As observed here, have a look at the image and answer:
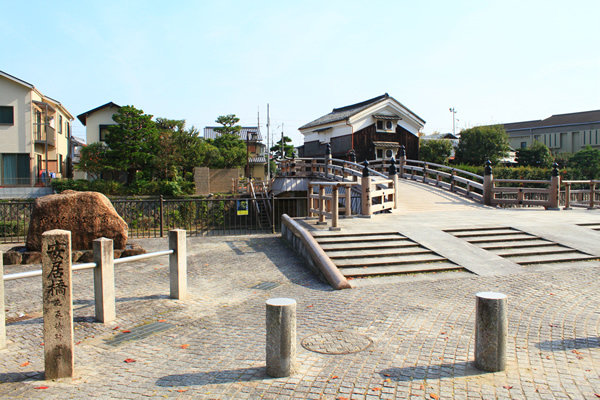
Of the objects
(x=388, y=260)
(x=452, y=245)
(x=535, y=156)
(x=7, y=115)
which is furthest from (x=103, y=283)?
(x=535, y=156)

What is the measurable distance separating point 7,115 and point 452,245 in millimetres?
33056

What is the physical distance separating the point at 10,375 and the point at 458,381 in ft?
15.5

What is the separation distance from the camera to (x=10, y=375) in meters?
4.67

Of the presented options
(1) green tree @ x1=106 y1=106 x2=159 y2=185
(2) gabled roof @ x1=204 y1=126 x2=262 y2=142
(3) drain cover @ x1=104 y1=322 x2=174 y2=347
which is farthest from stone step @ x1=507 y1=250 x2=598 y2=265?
(2) gabled roof @ x1=204 y1=126 x2=262 y2=142

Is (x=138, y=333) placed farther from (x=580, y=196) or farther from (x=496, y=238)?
(x=580, y=196)

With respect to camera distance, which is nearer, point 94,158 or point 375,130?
point 94,158

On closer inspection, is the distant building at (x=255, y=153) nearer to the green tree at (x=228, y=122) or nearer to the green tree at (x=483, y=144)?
the green tree at (x=228, y=122)

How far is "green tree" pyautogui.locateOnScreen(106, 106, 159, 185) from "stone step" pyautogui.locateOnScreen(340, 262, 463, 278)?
90.3 feet

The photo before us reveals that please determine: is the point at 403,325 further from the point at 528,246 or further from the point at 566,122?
the point at 566,122

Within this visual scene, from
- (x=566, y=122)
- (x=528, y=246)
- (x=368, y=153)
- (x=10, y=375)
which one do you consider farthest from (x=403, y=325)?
(x=566, y=122)

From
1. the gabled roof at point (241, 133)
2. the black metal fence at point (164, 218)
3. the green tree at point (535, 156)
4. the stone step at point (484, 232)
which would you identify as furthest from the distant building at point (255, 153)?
the stone step at point (484, 232)

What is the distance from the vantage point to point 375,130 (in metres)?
38.4

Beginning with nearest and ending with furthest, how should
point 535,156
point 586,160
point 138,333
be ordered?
1. point 138,333
2. point 586,160
3. point 535,156

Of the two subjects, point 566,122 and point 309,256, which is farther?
point 566,122
